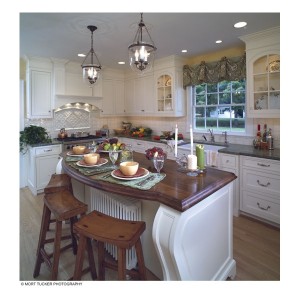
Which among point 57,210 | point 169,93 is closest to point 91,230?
point 57,210

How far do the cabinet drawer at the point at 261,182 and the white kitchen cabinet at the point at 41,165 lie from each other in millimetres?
2880

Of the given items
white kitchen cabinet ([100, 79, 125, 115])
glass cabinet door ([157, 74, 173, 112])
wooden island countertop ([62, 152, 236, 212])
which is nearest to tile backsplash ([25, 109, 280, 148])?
white kitchen cabinet ([100, 79, 125, 115])

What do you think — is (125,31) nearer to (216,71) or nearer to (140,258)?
(216,71)

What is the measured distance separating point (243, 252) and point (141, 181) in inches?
53.0

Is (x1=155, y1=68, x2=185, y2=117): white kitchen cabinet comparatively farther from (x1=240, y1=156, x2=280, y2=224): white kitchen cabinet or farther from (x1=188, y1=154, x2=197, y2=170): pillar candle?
(x1=188, y1=154, x2=197, y2=170): pillar candle

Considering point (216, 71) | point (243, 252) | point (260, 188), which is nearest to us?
point (243, 252)

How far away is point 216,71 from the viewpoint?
10.7 feet

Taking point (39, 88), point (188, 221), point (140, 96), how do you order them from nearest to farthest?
point (188, 221) → point (39, 88) → point (140, 96)

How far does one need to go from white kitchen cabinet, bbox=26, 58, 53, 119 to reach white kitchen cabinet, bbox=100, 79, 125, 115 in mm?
1095

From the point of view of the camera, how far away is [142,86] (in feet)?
14.3
